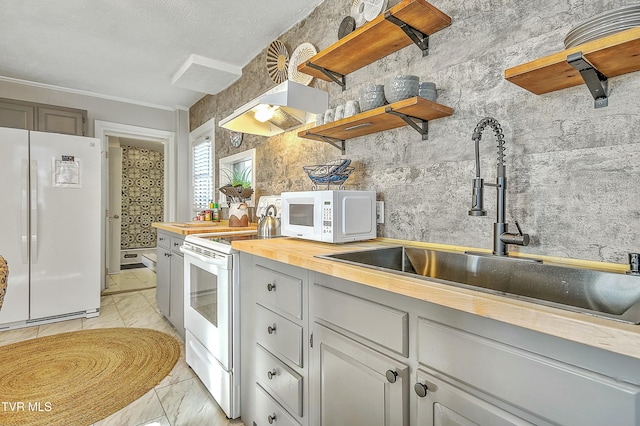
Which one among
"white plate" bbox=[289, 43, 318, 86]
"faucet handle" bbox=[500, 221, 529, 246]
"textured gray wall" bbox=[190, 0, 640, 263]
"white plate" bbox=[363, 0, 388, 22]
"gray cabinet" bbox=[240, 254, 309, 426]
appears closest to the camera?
"textured gray wall" bbox=[190, 0, 640, 263]

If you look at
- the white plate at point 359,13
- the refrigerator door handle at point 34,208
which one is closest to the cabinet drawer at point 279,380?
the white plate at point 359,13

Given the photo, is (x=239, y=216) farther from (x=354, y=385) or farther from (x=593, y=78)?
(x=593, y=78)

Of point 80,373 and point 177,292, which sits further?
point 177,292

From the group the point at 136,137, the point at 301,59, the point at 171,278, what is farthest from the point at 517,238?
the point at 136,137

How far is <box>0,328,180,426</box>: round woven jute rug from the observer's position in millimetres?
1829

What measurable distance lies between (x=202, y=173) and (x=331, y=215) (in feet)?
10.6

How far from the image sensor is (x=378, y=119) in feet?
5.32

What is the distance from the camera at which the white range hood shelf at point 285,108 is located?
2.05m

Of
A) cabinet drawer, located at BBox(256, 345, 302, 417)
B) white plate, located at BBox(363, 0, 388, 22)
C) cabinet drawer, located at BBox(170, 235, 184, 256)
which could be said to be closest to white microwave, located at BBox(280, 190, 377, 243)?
cabinet drawer, located at BBox(256, 345, 302, 417)

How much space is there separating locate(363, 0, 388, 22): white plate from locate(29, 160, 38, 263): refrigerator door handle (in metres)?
3.24

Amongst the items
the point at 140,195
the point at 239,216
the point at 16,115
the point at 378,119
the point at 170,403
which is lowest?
the point at 170,403

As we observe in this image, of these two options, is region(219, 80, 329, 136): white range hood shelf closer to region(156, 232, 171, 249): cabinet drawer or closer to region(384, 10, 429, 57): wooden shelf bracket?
region(384, 10, 429, 57): wooden shelf bracket

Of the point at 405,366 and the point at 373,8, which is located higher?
the point at 373,8

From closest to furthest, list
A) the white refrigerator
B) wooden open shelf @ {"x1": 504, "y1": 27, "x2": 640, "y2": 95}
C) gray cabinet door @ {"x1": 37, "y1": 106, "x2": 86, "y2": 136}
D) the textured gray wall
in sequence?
wooden open shelf @ {"x1": 504, "y1": 27, "x2": 640, "y2": 95} < the textured gray wall < the white refrigerator < gray cabinet door @ {"x1": 37, "y1": 106, "x2": 86, "y2": 136}
